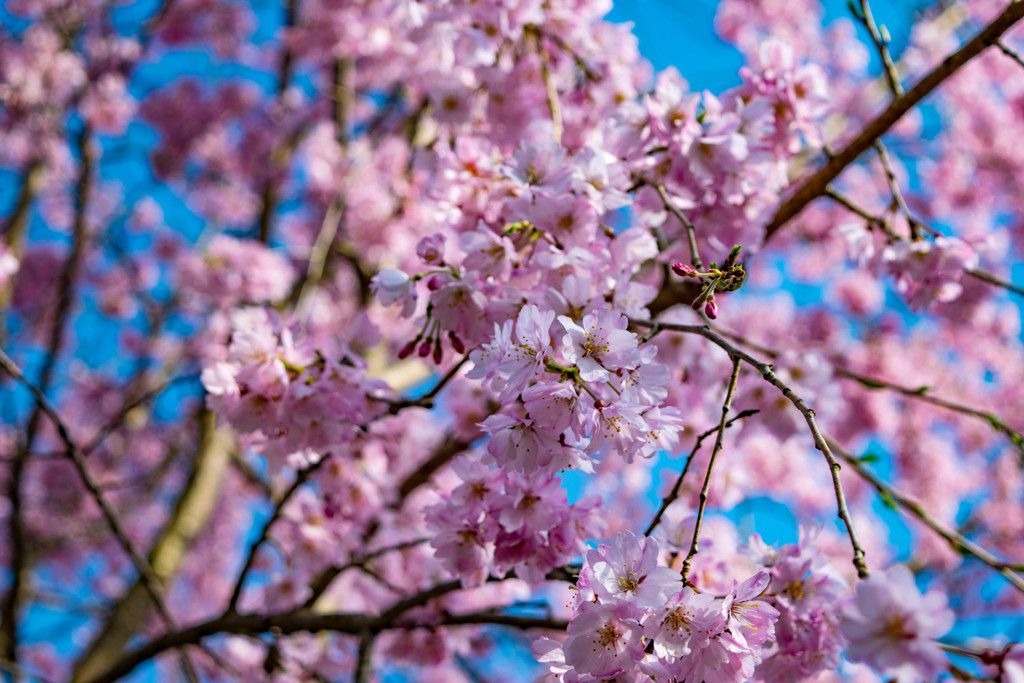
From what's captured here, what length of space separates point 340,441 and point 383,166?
11.9 feet

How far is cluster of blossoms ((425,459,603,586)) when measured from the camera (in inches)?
52.1

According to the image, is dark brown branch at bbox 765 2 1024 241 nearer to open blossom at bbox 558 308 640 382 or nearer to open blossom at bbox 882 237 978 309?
open blossom at bbox 882 237 978 309

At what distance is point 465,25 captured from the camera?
2.16m

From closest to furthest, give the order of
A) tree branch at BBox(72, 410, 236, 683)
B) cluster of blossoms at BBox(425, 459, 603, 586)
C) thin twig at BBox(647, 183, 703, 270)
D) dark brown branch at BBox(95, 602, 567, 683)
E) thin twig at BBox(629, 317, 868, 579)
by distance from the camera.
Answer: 1. thin twig at BBox(629, 317, 868, 579)
2. cluster of blossoms at BBox(425, 459, 603, 586)
3. thin twig at BBox(647, 183, 703, 270)
4. dark brown branch at BBox(95, 602, 567, 683)
5. tree branch at BBox(72, 410, 236, 683)

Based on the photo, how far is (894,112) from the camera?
192 cm

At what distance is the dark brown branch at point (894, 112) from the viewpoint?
5.12ft

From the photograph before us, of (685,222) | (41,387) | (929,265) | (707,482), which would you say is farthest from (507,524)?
(41,387)

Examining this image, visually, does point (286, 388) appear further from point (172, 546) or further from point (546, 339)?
point (172, 546)

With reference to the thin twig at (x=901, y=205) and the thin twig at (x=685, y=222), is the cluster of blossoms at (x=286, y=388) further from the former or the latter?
the thin twig at (x=901, y=205)

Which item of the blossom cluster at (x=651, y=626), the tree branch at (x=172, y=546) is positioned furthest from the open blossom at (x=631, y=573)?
the tree branch at (x=172, y=546)

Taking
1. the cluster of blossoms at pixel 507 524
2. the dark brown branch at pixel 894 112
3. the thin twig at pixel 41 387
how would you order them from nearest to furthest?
the cluster of blossoms at pixel 507 524, the dark brown branch at pixel 894 112, the thin twig at pixel 41 387

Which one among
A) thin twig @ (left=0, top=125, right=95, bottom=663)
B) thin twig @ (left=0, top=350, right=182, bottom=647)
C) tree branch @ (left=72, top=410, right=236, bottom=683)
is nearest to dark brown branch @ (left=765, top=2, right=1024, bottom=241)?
thin twig @ (left=0, top=350, right=182, bottom=647)

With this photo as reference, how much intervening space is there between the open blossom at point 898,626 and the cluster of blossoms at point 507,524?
0.58 meters

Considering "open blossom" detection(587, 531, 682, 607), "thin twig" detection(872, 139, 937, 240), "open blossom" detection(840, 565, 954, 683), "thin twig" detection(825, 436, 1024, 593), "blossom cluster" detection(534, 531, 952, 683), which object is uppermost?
"thin twig" detection(872, 139, 937, 240)
